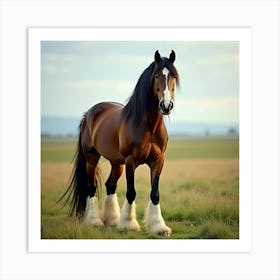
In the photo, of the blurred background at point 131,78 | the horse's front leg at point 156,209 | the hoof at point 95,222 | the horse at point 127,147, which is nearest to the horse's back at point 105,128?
the horse at point 127,147

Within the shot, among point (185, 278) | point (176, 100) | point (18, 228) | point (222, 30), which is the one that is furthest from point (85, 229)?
point (222, 30)

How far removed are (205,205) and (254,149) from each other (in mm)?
699

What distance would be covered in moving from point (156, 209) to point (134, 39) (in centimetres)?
152

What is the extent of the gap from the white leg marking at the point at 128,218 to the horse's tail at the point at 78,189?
1.52 ft

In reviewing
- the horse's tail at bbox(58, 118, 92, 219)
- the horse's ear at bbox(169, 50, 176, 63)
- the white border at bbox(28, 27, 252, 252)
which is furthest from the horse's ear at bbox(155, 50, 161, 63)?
the horse's tail at bbox(58, 118, 92, 219)

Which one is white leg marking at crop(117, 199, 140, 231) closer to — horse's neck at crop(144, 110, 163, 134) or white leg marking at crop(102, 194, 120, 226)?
white leg marking at crop(102, 194, 120, 226)

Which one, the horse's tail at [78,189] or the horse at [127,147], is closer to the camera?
the horse at [127,147]

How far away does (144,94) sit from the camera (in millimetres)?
5965

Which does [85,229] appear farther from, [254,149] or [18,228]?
[254,149]

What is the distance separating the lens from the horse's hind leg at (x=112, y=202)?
6402 millimetres

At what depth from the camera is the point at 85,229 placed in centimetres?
623

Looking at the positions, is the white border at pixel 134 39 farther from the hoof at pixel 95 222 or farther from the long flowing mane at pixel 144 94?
the long flowing mane at pixel 144 94

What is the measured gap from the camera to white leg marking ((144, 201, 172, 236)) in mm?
6125

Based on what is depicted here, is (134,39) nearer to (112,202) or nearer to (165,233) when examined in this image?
(112,202)
